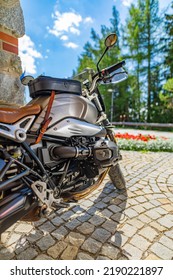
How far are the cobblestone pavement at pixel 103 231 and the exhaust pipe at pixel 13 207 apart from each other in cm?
47

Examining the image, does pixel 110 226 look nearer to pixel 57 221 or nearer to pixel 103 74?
pixel 57 221

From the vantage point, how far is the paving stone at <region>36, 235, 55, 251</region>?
5.17ft

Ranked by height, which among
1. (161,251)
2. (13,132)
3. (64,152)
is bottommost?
(161,251)

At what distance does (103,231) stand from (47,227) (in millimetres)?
549

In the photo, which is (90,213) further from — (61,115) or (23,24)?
(23,24)

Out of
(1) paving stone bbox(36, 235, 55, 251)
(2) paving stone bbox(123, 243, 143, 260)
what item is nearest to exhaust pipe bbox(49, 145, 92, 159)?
(1) paving stone bbox(36, 235, 55, 251)

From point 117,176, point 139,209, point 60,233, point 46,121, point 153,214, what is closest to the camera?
point 46,121

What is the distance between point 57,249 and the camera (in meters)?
1.56

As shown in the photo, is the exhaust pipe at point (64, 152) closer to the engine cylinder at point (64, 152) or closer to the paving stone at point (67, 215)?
the engine cylinder at point (64, 152)

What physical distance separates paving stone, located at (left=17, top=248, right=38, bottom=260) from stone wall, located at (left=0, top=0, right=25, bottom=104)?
158 centimetres

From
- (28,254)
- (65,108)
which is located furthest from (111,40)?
(28,254)

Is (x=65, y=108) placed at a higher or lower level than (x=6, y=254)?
higher

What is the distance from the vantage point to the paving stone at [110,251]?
1.50 metres
